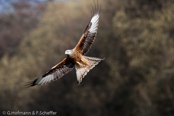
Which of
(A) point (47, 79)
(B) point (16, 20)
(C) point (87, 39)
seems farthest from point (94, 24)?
(B) point (16, 20)

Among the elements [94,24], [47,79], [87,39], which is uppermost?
[94,24]

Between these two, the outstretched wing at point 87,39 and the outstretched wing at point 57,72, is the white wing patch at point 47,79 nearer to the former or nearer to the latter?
the outstretched wing at point 57,72

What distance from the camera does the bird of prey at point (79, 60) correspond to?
6566 millimetres

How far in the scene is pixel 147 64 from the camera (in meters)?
16.6

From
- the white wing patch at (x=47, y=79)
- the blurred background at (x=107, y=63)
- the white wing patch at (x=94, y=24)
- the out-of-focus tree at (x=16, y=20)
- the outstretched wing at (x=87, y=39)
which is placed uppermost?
the out-of-focus tree at (x=16, y=20)

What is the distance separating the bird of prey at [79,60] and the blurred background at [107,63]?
7.79 meters

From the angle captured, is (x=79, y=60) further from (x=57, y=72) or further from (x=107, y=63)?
(x=107, y=63)

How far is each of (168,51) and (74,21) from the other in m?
7.94

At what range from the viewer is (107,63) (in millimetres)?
19375

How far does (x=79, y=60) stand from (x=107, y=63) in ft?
41.9

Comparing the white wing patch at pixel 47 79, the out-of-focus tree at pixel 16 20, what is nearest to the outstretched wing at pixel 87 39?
the white wing patch at pixel 47 79

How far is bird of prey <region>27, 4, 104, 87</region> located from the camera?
6.57 metres
